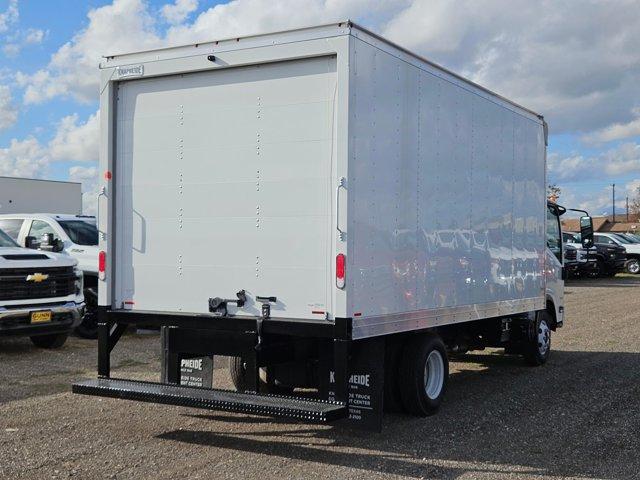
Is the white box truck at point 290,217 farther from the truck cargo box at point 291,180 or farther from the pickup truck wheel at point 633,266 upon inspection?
the pickup truck wheel at point 633,266

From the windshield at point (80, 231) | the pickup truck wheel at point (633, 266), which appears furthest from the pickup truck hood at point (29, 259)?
the pickup truck wheel at point (633, 266)

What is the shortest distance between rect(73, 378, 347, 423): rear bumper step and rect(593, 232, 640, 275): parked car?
29148 mm

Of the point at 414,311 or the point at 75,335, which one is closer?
the point at 414,311

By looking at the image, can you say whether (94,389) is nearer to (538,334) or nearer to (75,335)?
(538,334)

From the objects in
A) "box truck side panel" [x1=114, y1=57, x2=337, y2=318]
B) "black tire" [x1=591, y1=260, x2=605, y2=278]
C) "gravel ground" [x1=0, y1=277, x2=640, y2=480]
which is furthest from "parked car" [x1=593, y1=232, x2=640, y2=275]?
"box truck side panel" [x1=114, y1=57, x2=337, y2=318]

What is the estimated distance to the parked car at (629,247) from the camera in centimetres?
3278

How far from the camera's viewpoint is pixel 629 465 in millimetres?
6043

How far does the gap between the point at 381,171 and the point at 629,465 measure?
309 cm

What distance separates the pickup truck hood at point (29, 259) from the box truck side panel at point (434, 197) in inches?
256

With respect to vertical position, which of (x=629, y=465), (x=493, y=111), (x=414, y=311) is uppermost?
(x=493, y=111)

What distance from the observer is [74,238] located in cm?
1396

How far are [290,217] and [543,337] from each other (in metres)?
5.65

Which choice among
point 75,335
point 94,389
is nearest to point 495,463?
point 94,389

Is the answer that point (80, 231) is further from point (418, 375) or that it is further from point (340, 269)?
point (340, 269)
